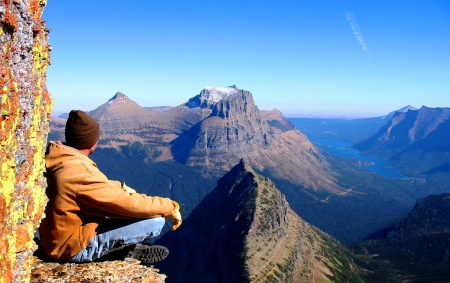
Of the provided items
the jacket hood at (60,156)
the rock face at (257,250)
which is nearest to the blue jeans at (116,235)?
the jacket hood at (60,156)

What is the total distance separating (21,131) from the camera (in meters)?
8.27

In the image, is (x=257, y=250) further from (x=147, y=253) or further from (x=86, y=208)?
(x=86, y=208)

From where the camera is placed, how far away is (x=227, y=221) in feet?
592

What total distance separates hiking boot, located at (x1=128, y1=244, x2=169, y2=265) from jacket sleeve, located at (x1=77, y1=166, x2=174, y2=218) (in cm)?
208

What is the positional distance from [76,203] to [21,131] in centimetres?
281

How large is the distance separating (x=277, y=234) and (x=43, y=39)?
155 meters

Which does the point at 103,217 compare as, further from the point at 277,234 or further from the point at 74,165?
the point at 277,234

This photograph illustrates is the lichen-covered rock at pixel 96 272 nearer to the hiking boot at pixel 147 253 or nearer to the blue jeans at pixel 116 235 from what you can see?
the hiking boot at pixel 147 253

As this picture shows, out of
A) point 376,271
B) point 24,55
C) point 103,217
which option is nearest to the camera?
point 24,55

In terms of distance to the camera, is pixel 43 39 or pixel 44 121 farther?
pixel 44 121

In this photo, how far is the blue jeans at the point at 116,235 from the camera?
442 inches

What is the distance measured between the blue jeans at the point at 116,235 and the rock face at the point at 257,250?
119m

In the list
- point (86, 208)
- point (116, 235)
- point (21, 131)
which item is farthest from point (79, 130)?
point (116, 235)

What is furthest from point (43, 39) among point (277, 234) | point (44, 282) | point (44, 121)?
point (277, 234)
